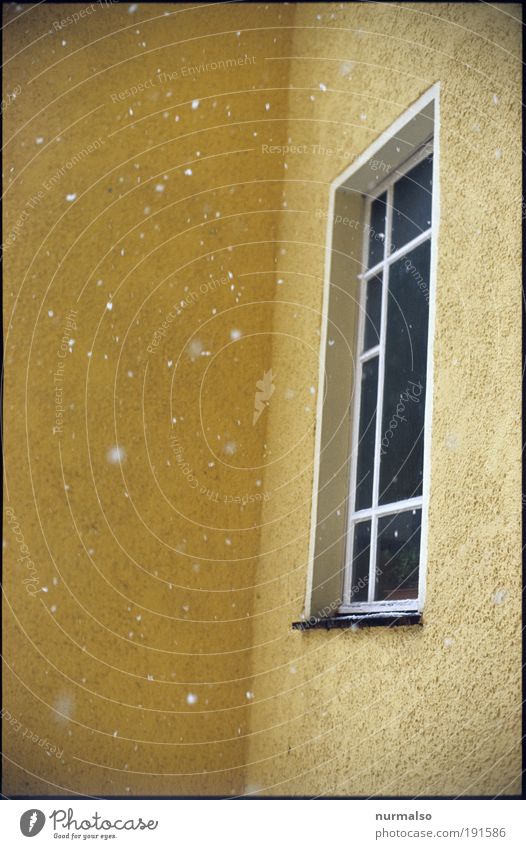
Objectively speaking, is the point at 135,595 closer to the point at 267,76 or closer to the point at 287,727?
the point at 287,727

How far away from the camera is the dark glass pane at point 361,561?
7.70ft

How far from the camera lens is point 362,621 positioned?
2070mm

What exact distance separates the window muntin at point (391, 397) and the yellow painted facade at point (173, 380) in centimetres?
15

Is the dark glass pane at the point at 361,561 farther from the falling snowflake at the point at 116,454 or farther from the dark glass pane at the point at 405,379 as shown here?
the falling snowflake at the point at 116,454

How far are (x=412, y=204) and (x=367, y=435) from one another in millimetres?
626

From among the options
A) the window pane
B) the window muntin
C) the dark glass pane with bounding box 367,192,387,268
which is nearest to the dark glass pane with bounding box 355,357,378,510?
the window muntin

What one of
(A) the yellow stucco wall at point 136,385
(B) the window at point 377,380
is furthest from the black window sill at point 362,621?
(A) the yellow stucco wall at point 136,385

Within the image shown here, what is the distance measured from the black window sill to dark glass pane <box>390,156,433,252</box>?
96 centimetres

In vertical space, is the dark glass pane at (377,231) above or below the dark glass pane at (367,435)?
above

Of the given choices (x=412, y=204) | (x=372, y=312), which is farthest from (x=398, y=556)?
(x=412, y=204)

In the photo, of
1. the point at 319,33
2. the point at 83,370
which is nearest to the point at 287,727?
the point at 83,370

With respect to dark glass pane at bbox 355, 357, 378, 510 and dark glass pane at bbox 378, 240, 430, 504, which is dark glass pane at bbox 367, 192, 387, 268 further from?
dark glass pane at bbox 355, 357, 378, 510

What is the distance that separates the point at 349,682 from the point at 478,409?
80cm

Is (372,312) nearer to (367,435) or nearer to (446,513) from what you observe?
(367,435)
